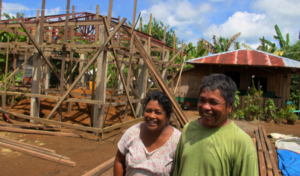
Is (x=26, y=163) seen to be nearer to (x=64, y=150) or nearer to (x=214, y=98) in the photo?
(x=64, y=150)

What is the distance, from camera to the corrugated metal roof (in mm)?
10953

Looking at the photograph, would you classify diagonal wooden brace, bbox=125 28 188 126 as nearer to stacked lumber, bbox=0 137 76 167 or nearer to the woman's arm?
stacked lumber, bbox=0 137 76 167

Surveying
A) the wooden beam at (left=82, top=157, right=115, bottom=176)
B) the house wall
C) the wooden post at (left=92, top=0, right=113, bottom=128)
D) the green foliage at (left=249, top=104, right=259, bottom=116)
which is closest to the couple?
the wooden beam at (left=82, top=157, right=115, bottom=176)

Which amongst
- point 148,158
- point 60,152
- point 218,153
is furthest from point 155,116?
point 60,152

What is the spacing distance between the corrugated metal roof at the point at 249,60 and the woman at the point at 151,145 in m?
10.3

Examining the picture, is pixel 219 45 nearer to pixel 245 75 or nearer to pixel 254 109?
pixel 245 75

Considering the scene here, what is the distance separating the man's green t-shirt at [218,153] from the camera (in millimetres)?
1218

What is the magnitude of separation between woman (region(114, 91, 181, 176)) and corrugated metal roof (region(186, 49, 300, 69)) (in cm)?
1034

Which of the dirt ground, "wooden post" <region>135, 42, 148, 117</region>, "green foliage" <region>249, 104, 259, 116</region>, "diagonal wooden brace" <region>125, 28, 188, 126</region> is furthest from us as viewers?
"green foliage" <region>249, 104, 259, 116</region>

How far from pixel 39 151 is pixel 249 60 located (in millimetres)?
11030

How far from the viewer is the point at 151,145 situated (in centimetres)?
180

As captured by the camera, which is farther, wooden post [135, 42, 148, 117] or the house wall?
the house wall

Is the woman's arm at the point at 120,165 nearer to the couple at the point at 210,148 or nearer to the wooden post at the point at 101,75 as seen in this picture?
the couple at the point at 210,148

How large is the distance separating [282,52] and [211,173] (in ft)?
66.2
